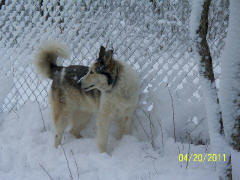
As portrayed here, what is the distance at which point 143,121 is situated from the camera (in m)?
3.13

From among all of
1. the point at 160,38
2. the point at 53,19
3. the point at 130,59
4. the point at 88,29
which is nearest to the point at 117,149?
the point at 130,59

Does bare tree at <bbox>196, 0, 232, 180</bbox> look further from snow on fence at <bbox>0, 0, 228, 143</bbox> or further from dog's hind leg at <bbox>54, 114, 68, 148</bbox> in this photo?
dog's hind leg at <bbox>54, 114, 68, 148</bbox>

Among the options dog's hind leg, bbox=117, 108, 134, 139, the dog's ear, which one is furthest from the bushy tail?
dog's hind leg, bbox=117, 108, 134, 139

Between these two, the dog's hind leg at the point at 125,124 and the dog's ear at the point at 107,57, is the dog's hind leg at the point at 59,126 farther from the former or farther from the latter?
the dog's ear at the point at 107,57

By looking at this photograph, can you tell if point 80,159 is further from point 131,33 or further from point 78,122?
point 131,33

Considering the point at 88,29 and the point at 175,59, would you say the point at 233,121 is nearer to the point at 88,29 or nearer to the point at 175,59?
the point at 175,59

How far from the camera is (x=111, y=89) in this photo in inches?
110

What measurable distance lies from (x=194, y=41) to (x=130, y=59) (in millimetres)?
1879

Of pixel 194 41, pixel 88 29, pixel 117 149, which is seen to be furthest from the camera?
pixel 88 29

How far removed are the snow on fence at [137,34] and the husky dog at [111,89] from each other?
37 centimetres

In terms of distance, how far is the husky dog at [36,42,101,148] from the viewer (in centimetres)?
304

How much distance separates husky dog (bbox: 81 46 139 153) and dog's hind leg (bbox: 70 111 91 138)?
0.56 metres

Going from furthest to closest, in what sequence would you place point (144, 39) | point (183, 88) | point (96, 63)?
point (144, 39)
point (183, 88)
point (96, 63)

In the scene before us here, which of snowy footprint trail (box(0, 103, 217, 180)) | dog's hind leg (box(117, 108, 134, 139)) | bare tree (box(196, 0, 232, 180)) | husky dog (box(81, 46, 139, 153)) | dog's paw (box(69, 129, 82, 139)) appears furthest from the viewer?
dog's paw (box(69, 129, 82, 139))
